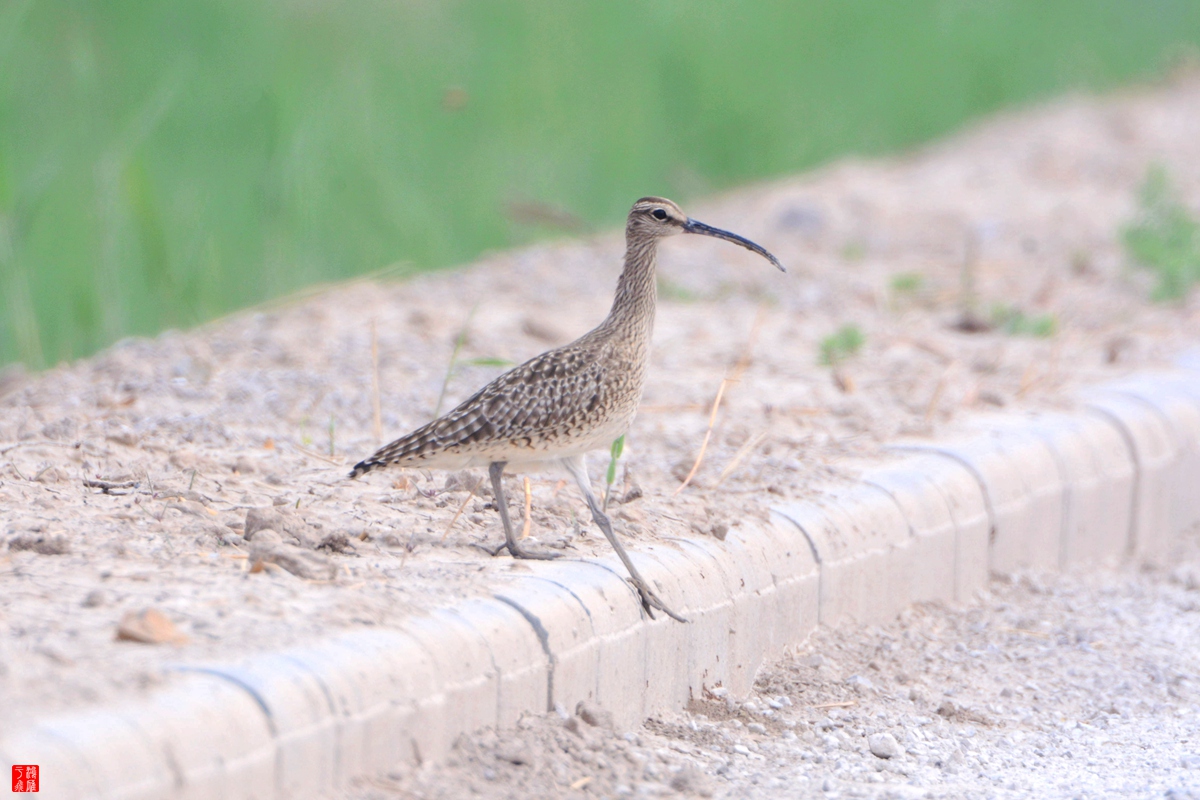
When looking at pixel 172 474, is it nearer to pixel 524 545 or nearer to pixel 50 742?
pixel 524 545

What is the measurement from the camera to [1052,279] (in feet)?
27.3

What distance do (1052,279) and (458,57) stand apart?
4.64 meters

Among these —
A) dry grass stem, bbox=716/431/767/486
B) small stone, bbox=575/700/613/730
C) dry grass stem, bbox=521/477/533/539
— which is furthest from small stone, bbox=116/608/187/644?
dry grass stem, bbox=716/431/767/486

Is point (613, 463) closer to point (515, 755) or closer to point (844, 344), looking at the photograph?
point (515, 755)

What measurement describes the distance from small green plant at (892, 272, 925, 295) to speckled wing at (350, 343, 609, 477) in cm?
420

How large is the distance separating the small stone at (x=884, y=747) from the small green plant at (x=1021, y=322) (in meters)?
3.73

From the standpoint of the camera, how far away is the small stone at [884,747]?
12.2 feet

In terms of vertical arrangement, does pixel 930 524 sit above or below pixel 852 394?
below

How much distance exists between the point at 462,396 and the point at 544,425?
185 centimetres

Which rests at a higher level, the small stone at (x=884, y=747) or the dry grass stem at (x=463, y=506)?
the dry grass stem at (x=463, y=506)

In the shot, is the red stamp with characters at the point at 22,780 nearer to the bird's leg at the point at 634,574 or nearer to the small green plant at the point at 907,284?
the bird's leg at the point at 634,574

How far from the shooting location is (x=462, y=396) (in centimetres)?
573

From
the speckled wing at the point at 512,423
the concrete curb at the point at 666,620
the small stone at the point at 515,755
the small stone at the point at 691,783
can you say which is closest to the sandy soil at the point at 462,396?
the concrete curb at the point at 666,620

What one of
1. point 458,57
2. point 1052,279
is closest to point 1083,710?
point 1052,279
